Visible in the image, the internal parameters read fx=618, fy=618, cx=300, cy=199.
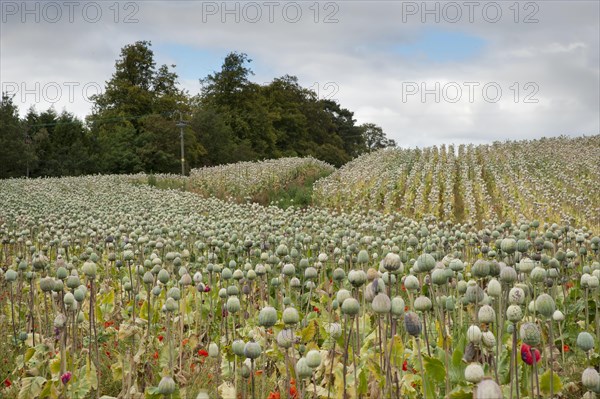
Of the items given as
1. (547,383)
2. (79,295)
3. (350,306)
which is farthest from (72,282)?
(547,383)

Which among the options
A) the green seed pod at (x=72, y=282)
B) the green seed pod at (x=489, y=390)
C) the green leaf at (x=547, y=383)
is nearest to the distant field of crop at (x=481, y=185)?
the green leaf at (x=547, y=383)

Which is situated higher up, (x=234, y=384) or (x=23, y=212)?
(x=23, y=212)

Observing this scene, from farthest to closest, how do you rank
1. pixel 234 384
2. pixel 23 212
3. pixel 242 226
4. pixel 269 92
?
pixel 269 92 < pixel 23 212 < pixel 242 226 < pixel 234 384

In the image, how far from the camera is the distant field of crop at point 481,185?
49.7 ft

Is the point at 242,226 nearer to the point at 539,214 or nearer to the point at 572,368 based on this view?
the point at 572,368

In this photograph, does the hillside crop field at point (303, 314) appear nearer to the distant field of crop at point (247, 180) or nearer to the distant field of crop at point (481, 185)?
the distant field of crop at point (481, 185)

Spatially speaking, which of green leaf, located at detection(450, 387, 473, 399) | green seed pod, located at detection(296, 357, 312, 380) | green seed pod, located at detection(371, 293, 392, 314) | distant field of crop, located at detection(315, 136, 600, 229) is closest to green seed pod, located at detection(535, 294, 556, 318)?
green leaf, located at detection(450, 387, 473, 399)

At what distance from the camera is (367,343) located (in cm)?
374

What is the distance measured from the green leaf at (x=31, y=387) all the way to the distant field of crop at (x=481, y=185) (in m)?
9.55

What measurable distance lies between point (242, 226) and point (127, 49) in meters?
52.8

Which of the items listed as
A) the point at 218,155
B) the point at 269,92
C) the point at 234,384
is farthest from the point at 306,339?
the point at 269,92

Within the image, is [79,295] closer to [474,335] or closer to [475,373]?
[474,335]

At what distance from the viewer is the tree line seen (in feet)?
153

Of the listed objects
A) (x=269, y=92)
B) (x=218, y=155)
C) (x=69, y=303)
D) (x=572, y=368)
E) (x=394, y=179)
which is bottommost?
(x=572, y=368)
